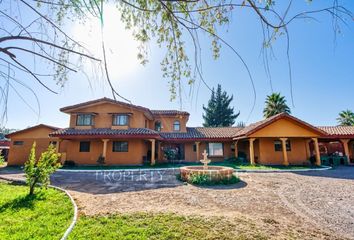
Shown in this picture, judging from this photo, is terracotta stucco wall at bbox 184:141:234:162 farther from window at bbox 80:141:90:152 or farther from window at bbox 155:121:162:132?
window at bbox 80:141:90:152

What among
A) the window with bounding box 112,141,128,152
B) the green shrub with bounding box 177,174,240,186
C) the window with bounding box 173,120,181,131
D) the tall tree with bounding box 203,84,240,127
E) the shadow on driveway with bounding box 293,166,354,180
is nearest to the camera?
the green shrub with bounding box 177,174,240,186

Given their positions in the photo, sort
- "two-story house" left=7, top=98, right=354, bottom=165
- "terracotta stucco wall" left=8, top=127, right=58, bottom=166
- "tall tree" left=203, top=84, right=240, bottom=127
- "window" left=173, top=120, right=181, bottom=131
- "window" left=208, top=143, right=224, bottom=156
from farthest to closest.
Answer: "tall tree" left=203, top=84, right=240, bottom=127, "window" left=173, top=120, right=181, bottom=131, "window" left=208, top=143, right=224, bottom=156, "terracotta stucco wall" left=8, top=127, right=58, bottom=166, "two-story house" left=7, top=98, right=354, bottom=165

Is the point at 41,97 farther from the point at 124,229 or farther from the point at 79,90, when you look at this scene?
the point at 124,229

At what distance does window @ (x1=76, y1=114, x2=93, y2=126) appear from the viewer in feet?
65.1

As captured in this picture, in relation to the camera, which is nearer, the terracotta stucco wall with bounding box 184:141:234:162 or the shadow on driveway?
the shadow on driveway

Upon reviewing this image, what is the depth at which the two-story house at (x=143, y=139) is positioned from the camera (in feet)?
59.1

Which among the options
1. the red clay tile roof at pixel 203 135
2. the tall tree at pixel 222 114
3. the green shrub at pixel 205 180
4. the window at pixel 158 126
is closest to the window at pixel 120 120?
the red clay tile roof at pixel 203 135

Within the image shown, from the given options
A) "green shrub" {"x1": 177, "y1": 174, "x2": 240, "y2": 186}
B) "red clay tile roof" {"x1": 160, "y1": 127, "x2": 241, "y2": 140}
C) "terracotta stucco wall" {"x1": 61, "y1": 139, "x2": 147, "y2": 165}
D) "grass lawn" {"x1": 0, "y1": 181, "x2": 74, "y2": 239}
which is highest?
"red clay tile roof" {"x1": 160, "y1": 127, "x2": 241, "y2": 140}

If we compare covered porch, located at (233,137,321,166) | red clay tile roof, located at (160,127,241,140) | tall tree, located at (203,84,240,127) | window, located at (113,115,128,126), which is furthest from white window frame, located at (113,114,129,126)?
tall tree, located at (203,84,240,127)

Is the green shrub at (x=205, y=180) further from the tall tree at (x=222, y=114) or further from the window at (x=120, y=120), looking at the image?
the tall tree at (x=222, y=114)

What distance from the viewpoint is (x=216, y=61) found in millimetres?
2379

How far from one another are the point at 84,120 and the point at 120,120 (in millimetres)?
3898

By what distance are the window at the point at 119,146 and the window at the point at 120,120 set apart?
2031mm

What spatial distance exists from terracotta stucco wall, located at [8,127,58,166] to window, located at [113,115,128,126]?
7.81m
